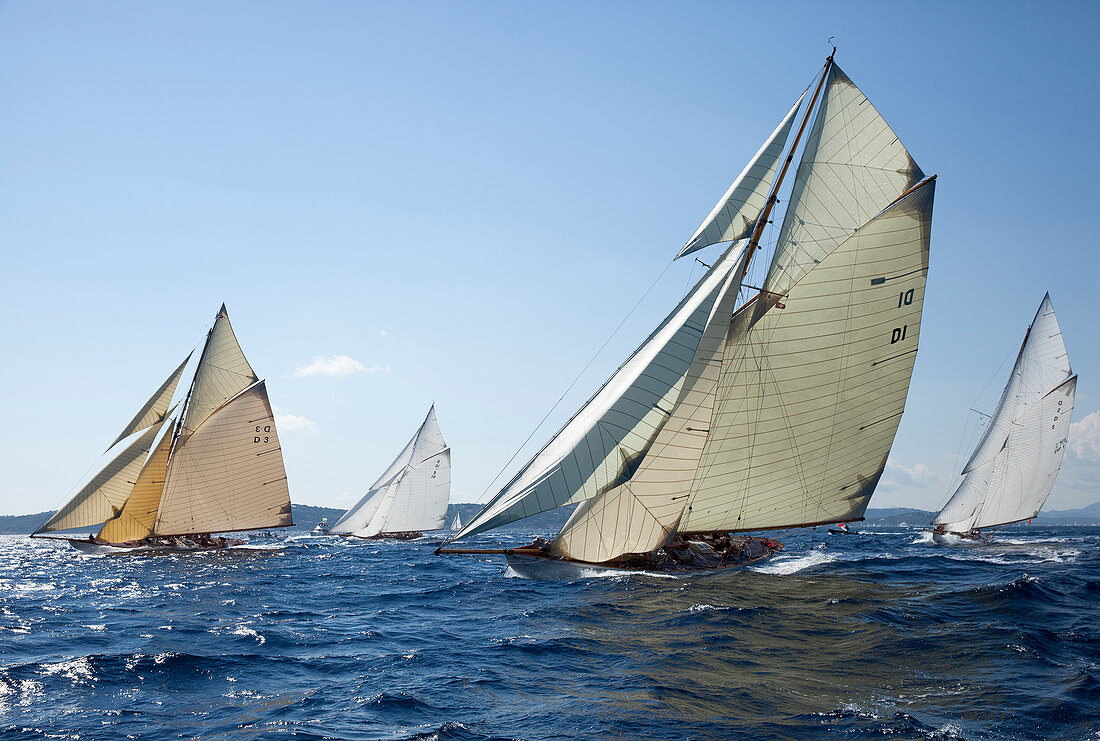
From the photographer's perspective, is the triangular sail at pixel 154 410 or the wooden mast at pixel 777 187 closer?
the wooden mast at pixel 777 187

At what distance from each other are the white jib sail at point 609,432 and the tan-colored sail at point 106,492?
31944 mm

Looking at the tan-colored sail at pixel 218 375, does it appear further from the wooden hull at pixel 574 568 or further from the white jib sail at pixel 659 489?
the white jib sail at pixel 659 489

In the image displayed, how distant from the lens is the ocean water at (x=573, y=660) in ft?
35.7

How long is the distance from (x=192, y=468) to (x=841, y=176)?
134ft

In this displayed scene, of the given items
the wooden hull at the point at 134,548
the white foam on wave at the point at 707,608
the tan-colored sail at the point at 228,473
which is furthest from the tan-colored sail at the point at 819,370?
the wooden hull at the point at 134,548

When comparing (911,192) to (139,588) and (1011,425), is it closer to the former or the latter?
(1011,425)

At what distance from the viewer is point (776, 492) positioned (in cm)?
2944

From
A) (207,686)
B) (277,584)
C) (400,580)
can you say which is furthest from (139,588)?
(207,686)

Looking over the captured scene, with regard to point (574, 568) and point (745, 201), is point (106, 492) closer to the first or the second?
point (574, 568)

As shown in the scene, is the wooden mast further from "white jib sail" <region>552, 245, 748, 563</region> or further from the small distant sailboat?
the small distant sailboat

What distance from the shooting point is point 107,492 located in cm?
4425

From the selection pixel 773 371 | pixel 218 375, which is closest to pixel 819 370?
pixel 773 371

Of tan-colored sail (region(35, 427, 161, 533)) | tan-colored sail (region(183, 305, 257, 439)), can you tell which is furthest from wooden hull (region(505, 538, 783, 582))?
tan-colored sail (region(35, 427, 161, 533))

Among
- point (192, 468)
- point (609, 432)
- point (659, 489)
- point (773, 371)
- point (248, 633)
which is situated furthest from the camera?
point (192, 468)
